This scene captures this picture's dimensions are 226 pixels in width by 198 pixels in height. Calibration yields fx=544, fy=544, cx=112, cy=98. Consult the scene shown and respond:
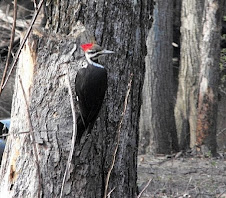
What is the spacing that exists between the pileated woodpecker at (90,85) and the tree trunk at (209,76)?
586 centimetres

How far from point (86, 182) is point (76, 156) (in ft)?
0.58

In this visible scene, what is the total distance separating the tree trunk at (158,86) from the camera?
9.00m

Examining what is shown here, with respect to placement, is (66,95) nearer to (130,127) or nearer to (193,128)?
(130,127)

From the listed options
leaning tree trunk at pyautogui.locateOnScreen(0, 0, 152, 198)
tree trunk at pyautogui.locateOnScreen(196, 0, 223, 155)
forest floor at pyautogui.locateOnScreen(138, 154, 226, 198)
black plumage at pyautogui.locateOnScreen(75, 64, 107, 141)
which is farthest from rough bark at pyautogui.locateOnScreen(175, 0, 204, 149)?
black plumage at pyautogui.locateOnScreen(75, 64, 107, 141)

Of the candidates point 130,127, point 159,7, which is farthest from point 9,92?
point 130,127

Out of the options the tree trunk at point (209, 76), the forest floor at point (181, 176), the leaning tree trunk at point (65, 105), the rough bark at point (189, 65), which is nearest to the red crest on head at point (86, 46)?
the leaning tree trunk at point (65, 105)

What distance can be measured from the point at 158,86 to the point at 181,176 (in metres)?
2.11

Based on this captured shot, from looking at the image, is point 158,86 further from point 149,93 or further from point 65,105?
point 65,105

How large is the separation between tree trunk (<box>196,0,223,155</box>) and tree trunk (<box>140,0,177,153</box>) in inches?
22.0

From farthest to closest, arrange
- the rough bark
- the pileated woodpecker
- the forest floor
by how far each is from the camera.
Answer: the rough bark → the forest floor → the pileated woodpecker

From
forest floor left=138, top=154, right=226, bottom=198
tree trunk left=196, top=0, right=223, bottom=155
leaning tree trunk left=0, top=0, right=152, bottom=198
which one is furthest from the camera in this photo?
tree trunk left=196, top=0, right=223, bottom=155

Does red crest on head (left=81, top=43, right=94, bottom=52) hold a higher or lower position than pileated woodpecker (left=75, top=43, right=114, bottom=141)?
higher

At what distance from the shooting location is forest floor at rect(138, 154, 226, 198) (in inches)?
253

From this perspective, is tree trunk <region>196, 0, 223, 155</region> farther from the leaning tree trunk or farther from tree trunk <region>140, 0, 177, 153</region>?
the leaning tree trunk
